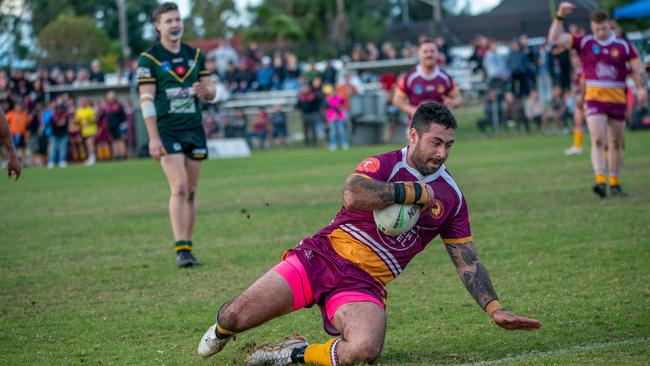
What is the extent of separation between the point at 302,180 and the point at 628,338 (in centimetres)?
1289

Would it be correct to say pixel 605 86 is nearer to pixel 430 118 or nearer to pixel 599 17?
pixel 599 17

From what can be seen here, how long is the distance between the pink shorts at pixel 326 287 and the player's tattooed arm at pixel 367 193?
1.57ft

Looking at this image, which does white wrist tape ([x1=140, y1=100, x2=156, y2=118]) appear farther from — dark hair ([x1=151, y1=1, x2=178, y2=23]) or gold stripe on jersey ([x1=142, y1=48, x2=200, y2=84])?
dark hair ([x1=151, y1=1, x2=178, y2=23])

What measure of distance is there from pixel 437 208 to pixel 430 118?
573mm

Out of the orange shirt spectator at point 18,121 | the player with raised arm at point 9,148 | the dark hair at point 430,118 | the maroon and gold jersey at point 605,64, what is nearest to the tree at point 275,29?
the orange shirt spectator at point 18,121

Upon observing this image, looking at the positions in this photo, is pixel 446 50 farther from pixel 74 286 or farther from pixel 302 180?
pixel 74 286

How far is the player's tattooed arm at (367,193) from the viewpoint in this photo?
5.45m

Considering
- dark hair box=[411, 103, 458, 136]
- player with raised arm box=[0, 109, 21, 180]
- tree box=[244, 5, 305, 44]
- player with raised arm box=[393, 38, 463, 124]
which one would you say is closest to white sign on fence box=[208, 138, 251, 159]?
player with raised arm box=[393, 38, 463, 124]

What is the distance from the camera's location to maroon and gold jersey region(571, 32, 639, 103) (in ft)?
42.9

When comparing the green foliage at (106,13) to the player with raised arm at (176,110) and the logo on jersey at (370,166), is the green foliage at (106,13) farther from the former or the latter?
the logo on jersey at (370,166)

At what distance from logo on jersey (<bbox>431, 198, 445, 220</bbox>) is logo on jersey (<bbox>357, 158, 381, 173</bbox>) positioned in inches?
17.4

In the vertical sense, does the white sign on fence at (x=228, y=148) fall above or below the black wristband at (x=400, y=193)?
below

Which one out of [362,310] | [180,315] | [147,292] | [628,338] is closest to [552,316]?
[628,338]

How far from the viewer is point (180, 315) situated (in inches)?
285
